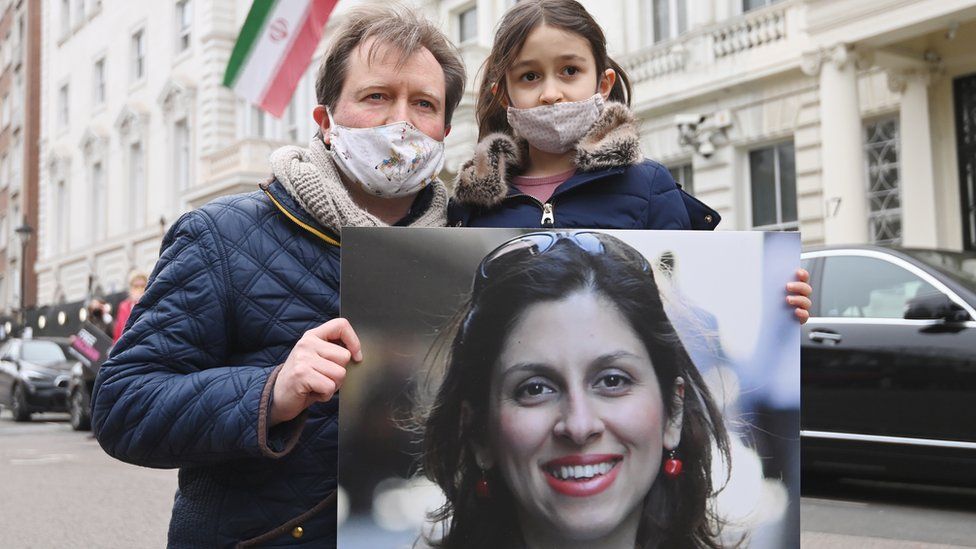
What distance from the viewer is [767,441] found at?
1.84 m

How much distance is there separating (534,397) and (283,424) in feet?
1.44

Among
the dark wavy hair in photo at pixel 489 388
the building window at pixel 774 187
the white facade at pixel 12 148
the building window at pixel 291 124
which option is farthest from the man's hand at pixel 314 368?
the white facade at pixel 12 148

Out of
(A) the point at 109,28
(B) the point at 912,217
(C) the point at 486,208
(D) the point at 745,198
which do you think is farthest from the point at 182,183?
(C) the point at 486,208

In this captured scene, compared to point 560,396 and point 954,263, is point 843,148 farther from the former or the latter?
point 560,396

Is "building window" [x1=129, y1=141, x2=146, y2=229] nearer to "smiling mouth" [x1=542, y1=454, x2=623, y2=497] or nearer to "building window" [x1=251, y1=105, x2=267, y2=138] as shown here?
"building window" [x1=251, y1=105, x2=267, y2=138]

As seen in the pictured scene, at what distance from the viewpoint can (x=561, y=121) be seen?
2441 mm

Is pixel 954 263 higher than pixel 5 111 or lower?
lower

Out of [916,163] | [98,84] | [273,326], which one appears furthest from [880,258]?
[98,84]

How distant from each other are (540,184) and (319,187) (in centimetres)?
72

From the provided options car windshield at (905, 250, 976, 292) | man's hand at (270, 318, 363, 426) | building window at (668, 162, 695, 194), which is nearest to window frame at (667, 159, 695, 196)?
building window at (668, 162, 695, 194)

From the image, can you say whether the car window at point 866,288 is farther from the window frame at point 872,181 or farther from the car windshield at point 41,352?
the car windshield at point 41,352

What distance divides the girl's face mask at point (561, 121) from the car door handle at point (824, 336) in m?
4.98

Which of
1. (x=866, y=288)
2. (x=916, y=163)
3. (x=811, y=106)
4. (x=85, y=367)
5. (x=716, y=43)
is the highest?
(x=716, y=43)

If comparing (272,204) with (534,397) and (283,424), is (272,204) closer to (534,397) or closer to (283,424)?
(283,424)
